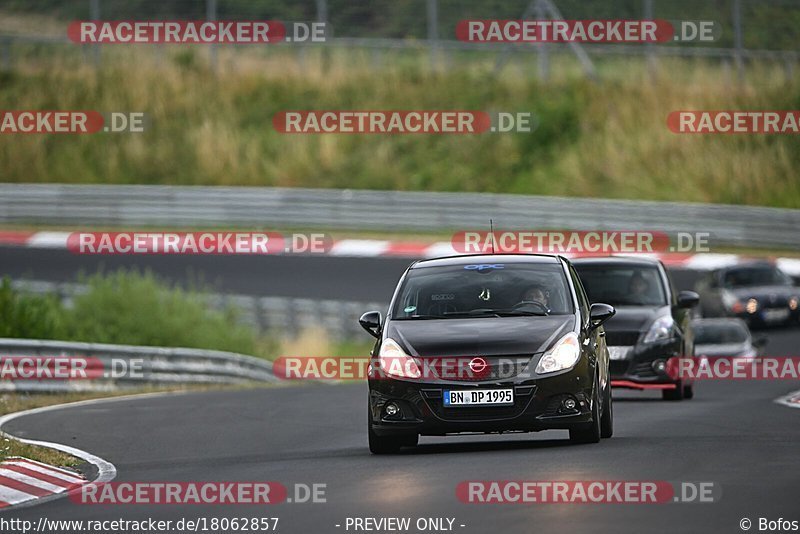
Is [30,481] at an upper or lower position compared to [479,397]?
lower

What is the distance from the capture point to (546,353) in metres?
13.4

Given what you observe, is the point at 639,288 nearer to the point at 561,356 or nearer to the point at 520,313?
the point at 520,313

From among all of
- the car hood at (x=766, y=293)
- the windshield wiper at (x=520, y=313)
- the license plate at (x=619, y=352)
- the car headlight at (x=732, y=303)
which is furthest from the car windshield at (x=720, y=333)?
the windshield wiper at (x=520, y=313)

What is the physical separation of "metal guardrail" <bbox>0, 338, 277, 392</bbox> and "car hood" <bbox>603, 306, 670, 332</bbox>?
770 cm

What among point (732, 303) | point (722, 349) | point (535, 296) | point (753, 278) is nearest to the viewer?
point (535, 296)

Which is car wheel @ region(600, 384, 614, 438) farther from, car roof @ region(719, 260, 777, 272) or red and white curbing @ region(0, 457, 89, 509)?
car roof @ region(719, 260, 777, 272)

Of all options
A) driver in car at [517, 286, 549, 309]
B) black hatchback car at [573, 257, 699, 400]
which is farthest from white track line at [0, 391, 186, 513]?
black hatchback car at [573, 257, 699, 400]

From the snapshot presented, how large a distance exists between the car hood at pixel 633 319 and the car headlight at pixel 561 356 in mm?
6377

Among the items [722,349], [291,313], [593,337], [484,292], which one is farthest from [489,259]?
[291,313]

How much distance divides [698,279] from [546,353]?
2298 centimetres

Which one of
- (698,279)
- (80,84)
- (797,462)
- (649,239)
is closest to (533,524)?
(797,462)

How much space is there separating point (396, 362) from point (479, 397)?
0.71 metres

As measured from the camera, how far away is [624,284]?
68.3 feet

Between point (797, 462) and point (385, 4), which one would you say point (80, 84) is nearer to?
point (385, 4)
